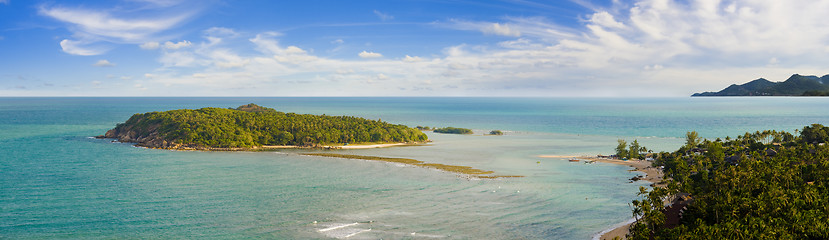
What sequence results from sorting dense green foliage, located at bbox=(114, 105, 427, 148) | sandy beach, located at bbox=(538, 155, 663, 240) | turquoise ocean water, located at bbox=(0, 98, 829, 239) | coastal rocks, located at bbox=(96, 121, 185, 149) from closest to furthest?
turquoise ocean water, located at bbox=(0, 98, 829, 239) → sandy beach, located at bbox=(538, 155, 663, 240) → coastal rocks, located at bbox=(96, 121, 185, 149) → dense green foliage, located at bbox=(114, 105, 427, 148)

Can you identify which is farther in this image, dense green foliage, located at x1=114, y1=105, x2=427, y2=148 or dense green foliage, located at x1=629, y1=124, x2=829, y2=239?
dense green foliage, located at x1=114, y1=105, x2=427, y2=148

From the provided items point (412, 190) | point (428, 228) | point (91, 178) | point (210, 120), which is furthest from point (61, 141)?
point (428, 228)

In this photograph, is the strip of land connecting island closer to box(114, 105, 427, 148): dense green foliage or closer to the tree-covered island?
the tree-covered island

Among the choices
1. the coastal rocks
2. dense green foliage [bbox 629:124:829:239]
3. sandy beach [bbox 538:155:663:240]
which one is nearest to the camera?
dense green foliage [bbox 629:124:829:239]

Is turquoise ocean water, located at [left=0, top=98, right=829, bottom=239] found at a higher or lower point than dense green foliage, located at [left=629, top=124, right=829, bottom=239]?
lower

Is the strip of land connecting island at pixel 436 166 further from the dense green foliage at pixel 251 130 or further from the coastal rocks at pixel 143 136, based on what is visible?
the coastal rocks at pixel 143 136

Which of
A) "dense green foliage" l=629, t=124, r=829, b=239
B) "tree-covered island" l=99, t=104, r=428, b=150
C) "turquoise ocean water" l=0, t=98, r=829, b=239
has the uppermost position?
"tree-covered island" l=99, t=104, r=428, b=150

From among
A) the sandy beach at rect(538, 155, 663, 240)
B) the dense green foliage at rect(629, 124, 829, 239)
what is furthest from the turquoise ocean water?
the dense green foliage at rect(629, 124, 829, 239)

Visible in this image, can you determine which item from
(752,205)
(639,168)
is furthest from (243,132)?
(752,205)
